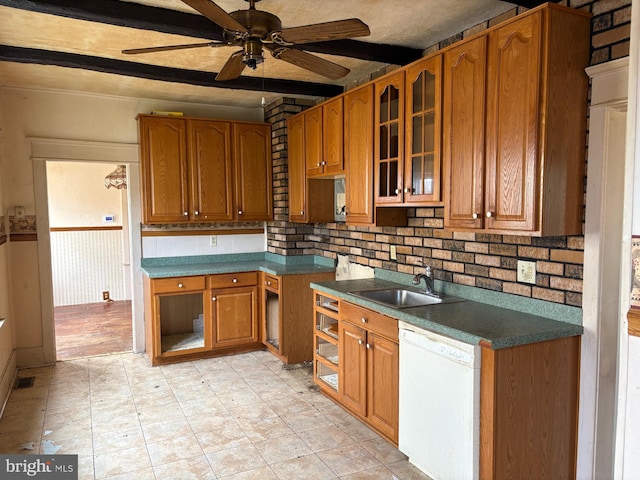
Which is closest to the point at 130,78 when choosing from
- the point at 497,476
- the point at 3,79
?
the point at 3,79

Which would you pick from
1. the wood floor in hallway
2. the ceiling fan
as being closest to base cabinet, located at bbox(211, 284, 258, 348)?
the wood floor in hallway

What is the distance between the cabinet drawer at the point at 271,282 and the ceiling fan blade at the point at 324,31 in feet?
7.98

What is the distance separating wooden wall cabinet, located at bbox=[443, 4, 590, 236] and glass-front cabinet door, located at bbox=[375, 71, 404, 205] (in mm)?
604

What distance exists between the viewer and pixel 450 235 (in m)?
2.89

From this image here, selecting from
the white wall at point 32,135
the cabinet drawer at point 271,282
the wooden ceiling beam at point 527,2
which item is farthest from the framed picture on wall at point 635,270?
the white wall at point 32,135

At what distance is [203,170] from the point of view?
14.4 feet

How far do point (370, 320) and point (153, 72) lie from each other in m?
2.48

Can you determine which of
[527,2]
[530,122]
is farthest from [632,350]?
[527,2]

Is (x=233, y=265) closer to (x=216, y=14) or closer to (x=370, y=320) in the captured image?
(x=370, y=320)

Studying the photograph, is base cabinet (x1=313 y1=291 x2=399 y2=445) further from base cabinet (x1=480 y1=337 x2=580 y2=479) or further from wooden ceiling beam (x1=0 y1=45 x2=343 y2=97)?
wooden ceiling beam (x1=0 y1=45 x2=343 y2=97)

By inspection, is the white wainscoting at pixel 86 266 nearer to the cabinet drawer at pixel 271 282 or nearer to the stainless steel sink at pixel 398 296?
the cabinet drawer at pixel 271 282

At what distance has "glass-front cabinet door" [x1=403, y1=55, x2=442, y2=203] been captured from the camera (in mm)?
2547

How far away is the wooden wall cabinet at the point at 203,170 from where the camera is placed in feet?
13.9

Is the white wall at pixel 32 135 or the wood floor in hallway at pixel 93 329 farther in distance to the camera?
the wood floor in hallway at pixel 93 329
